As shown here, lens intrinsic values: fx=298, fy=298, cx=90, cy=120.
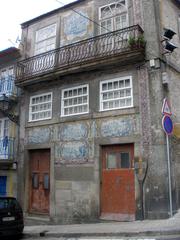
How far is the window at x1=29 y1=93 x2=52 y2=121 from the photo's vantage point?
1348 centimetres

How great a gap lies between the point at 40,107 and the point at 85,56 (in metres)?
3.37

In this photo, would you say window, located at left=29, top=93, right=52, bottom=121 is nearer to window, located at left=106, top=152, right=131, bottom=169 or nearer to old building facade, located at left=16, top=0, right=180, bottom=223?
old building facade, located at left=16, top=0, right=180, bottom=223

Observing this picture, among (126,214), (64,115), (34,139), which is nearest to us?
(126,214)

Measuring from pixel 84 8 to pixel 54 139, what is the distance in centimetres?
602

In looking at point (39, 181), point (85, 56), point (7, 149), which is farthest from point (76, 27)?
point (39, 181)

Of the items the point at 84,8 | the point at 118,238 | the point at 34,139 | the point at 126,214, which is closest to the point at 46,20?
the point at 84,8

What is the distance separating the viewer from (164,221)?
9047 millimetres

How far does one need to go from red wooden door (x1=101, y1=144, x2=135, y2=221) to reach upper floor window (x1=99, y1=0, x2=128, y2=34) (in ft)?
16.3

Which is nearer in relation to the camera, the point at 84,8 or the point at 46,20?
the point at 84,8

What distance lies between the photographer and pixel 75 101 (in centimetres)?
1266

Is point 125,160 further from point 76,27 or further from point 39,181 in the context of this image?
point 76,27

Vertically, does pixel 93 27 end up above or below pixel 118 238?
above

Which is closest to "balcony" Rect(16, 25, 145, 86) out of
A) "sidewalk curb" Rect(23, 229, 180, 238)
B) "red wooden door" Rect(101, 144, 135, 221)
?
"red wooden door" Rect(101, 144, 135, 221)

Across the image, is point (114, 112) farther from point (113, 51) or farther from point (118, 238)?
point (118, 238)
